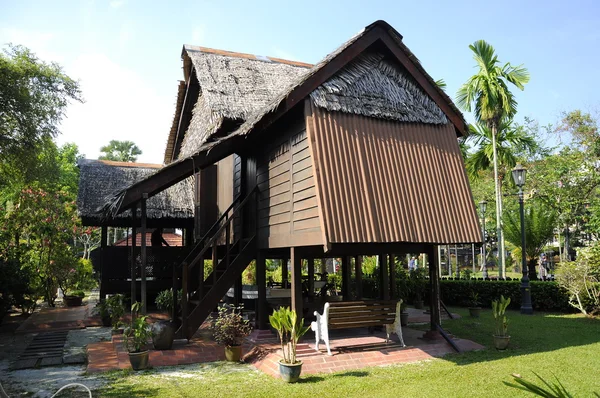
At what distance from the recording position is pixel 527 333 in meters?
10.7

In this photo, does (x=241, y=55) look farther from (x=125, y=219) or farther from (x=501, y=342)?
(x=501, y=342)

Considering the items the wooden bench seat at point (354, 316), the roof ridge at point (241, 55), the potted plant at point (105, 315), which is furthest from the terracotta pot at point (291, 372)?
the roof ridge at point (241, 55)

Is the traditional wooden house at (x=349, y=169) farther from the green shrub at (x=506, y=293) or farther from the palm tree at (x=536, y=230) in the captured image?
the palm tree at (x=536, y=230)

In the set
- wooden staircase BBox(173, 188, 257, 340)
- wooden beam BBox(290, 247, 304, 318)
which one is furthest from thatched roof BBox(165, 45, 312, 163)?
wooden beam BBox(290, 247, 304, 318)

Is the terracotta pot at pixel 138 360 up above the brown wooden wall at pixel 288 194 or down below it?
below

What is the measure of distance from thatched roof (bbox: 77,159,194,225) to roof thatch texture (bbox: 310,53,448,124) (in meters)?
9.05

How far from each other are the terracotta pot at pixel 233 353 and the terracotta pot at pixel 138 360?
145cm

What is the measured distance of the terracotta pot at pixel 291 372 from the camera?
6.94 meters

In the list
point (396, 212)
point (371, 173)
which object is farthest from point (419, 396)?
point (371, 173)

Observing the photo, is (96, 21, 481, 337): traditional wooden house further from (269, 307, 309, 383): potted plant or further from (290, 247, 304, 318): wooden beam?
(269, 307, 309, 383): potted plant

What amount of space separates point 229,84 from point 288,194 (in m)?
5.87

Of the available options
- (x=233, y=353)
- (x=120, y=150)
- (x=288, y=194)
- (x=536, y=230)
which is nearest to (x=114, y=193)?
(x=288, y=194)

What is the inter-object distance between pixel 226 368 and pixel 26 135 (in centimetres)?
1299

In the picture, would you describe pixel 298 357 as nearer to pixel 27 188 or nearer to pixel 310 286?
pixel 310 286
